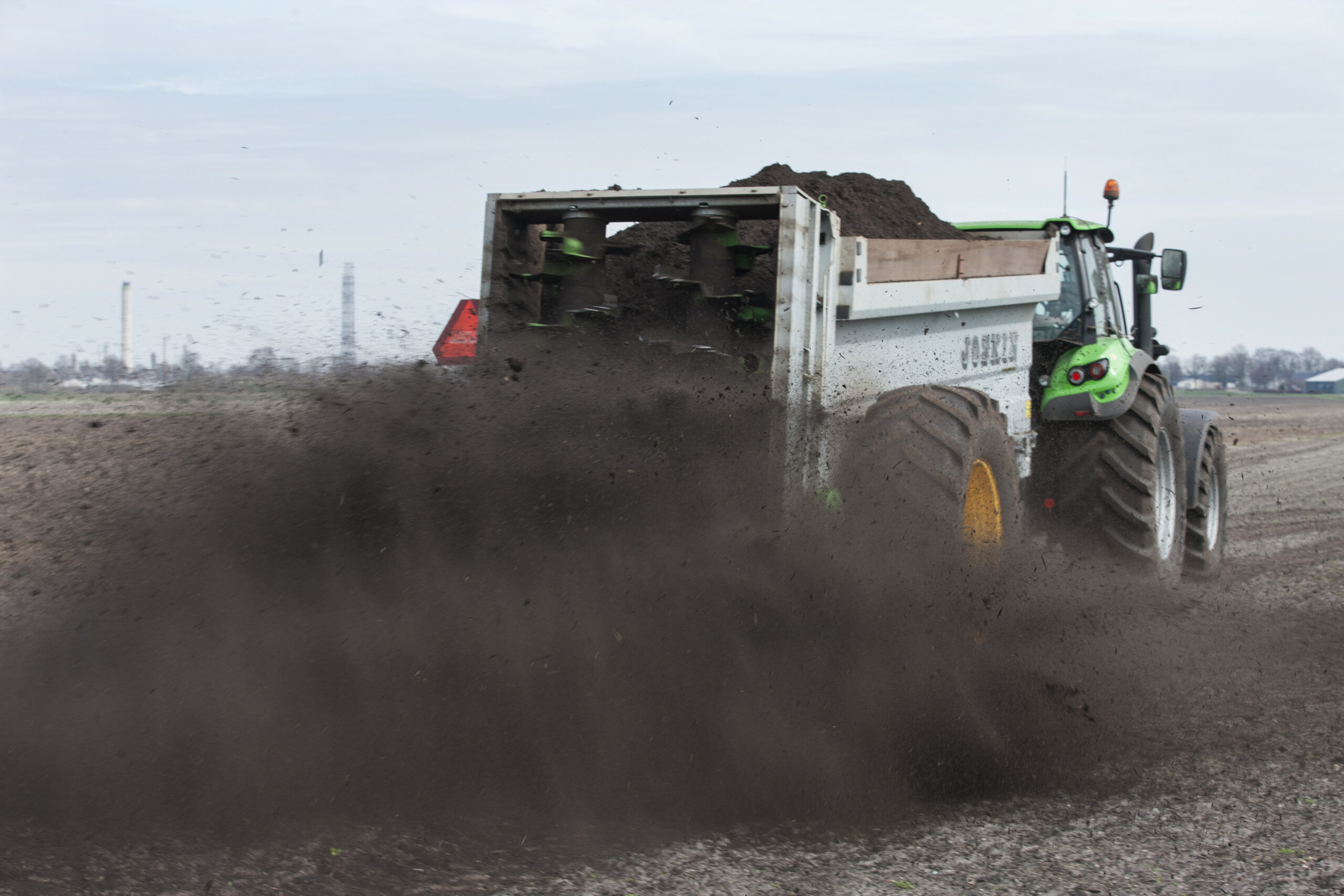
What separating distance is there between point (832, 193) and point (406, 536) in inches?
122

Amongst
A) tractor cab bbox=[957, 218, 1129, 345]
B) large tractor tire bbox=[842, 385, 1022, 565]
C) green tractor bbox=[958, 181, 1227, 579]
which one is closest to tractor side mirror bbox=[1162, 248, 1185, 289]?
green tractor bbox=[958, 181, 1227, 579]

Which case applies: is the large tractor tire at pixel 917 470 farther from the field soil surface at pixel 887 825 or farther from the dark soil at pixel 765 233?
the field soil surface at pixel 887 825

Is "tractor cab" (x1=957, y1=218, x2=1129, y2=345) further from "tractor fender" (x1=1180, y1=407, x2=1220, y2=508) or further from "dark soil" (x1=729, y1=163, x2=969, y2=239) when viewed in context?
"tractor fender" (x1=1180, y1=407, x2=1220, y2=508)

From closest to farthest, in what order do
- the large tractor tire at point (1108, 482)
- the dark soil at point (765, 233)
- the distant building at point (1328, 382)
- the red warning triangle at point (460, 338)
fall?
1. the red warning triangle at point (460, 338)
2. the dark soil at point (765, 233)
3. the large tractor tire at point (1108, 482)
4. the distant building at point (1328, 382)

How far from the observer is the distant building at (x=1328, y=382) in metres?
92.8

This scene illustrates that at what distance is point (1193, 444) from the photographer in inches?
283

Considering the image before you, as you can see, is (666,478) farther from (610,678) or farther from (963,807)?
(963,807)

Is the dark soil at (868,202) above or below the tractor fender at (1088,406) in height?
above

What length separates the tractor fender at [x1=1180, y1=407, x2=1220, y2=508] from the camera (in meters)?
7.09

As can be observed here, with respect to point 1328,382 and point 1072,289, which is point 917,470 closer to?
point 1072,289

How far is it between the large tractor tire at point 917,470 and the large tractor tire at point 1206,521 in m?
3.21

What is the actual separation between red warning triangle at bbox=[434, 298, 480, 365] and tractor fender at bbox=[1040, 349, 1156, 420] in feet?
10.8

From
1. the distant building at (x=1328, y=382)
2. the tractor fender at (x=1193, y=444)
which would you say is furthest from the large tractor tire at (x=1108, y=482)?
the distant building at (x=1328, y=382)

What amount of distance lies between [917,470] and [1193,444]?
3.82m
